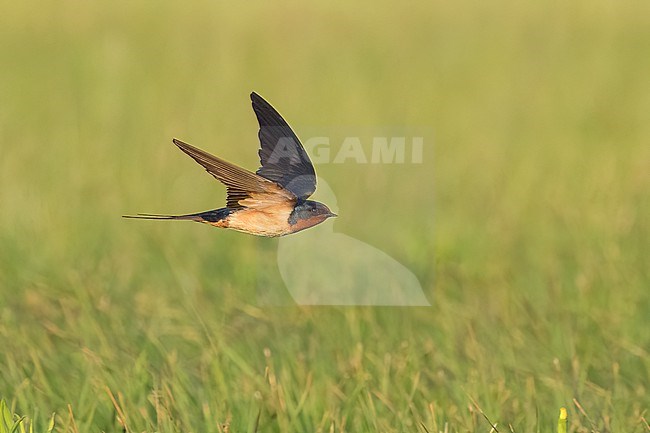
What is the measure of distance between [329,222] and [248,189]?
21.6 inches

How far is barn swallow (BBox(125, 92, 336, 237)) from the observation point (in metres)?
1.52

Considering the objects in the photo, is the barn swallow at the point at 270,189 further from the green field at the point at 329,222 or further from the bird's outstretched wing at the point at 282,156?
the green field at the point at 329,222

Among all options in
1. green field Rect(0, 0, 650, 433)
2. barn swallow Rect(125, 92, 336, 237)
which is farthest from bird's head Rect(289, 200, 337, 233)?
green field Rect(0, 0, 650, 433)

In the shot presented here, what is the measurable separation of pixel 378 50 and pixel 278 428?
5245 mm

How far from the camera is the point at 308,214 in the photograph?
5.17ft

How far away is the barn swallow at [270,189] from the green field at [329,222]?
103 centimetres

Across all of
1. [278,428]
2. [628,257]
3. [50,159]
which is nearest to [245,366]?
[278,428]

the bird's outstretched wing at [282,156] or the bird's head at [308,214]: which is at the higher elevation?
the bird's outstretched wing at [282,156]

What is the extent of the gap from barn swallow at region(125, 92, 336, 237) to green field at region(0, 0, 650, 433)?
1.03 meters

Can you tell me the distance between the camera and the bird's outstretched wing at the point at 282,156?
1.67 m

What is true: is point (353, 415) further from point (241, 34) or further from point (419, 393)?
point (241, 34)

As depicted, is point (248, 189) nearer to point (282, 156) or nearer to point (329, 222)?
point (282, 156)

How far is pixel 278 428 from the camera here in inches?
111

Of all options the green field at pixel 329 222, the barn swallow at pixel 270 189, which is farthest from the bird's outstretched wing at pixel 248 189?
the green field at pixel 329 222
